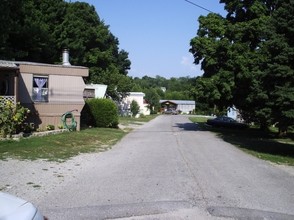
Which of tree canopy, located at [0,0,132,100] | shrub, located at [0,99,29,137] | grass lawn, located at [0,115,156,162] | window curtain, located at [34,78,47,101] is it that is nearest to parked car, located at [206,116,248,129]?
tree canopy, located at [0,0,132,100]

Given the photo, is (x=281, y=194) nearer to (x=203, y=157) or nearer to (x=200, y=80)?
(x=203, y=157)

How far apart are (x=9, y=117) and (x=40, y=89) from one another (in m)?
5.62

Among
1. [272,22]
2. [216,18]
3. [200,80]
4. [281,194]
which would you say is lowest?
[281,194]

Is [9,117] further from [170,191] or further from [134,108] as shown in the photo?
[134,108]

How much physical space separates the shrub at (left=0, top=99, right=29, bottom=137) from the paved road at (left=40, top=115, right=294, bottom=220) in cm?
596

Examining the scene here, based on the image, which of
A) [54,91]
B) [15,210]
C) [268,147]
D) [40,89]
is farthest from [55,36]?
[15,210]

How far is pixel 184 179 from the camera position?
11461 millimetres

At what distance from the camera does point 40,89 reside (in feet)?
81.9

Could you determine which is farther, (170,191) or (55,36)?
(55,36)

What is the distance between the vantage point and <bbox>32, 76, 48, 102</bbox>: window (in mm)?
24734

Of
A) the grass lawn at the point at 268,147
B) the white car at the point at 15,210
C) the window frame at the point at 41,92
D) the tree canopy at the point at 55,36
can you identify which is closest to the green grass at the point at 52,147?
the window frame at the point at 41,92

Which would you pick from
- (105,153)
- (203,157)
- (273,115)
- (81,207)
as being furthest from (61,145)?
(81,207)

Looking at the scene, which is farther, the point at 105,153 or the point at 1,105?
the point at 1,105

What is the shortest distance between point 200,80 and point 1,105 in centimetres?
1791
